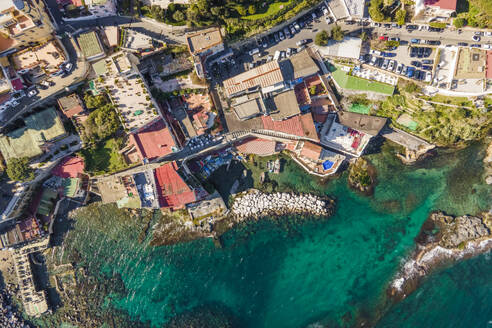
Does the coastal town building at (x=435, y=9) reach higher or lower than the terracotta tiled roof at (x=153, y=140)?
higher

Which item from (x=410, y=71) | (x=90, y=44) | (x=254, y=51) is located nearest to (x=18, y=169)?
(x=90, y=44)

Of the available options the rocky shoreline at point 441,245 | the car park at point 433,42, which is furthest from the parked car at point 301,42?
the rocky shoreline at point 441,245

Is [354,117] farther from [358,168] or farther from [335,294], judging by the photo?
[335,294]

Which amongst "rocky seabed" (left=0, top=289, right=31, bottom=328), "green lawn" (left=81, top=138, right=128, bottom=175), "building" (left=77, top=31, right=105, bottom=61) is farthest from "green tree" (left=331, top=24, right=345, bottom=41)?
"rocky seabed" (left=0, top=289, right=31, bottom=328)

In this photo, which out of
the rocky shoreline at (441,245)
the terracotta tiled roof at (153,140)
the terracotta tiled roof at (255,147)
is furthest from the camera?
the terracotta tiled roof at (255,147)

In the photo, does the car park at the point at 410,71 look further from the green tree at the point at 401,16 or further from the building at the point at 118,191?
the building at the point at 118,191

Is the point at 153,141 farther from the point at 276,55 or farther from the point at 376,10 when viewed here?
the point at 376,10

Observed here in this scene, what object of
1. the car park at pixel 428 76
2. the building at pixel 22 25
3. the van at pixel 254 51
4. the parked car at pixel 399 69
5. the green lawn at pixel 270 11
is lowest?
the car park at pixel 428 76

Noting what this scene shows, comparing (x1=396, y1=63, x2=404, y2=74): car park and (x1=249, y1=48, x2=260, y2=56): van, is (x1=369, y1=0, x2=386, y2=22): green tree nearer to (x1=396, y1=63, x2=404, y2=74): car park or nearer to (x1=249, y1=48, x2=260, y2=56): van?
(x1=396, y1=63, x2=404, y2=74): car park
